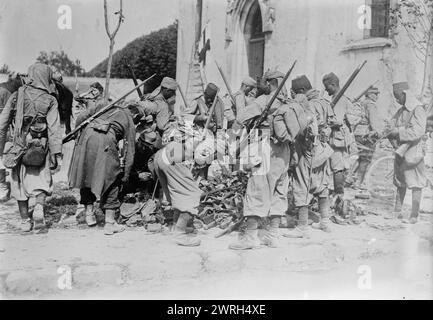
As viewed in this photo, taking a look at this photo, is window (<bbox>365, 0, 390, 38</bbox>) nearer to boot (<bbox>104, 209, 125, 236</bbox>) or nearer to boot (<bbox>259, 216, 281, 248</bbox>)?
boot (<bbox>259, 216, 281, 248</bbox>)

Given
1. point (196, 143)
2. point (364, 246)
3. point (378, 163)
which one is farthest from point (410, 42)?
point (196, 143)

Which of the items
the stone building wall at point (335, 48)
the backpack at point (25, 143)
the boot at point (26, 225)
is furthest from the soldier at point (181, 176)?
the stone building wall at point (335, 48)

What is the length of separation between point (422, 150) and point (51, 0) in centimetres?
476

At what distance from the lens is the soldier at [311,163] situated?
6117 millimetres

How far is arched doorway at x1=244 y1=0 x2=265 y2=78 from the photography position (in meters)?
11.7

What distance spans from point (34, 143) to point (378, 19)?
652 cm

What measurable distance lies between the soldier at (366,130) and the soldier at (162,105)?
341 cm

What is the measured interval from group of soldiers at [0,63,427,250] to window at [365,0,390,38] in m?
3.24

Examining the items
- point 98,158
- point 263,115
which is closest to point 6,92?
point 98,158

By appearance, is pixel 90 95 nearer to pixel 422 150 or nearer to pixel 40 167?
pixel 40 167

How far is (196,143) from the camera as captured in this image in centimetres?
559

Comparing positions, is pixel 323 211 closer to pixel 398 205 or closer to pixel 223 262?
pixel 398 205

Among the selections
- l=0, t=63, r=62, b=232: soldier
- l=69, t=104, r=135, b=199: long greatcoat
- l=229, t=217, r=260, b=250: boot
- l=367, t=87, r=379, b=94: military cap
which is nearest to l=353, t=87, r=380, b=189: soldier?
l=367, t=87, r=379, b=94: military cap

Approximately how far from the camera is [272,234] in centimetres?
578
